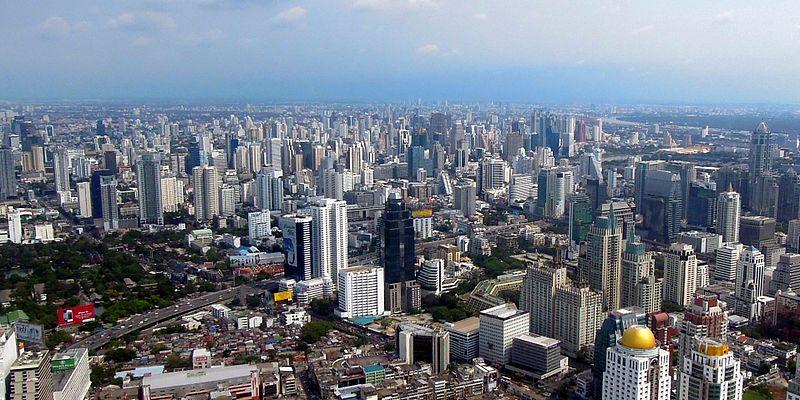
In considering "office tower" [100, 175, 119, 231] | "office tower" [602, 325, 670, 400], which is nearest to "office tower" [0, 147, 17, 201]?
"office tower" [100, 175, 119, 231]

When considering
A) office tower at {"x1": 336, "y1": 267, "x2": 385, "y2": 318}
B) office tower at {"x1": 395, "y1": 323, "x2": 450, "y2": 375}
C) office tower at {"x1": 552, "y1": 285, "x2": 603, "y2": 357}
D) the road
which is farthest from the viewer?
office tower at {"x1": 336, "y1": 267, "x2": 385, "y2": 318}

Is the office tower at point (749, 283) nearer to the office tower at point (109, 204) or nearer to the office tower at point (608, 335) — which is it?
the office tower at point (608, 335)

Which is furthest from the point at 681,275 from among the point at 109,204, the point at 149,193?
the point at 109,204

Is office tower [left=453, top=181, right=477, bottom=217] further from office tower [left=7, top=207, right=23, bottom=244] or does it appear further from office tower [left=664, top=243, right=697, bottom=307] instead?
office tower [left=7, top=207, right=23, bottom=244]

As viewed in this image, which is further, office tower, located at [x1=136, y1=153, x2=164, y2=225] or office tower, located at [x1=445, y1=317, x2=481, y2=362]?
office tower, located at [x1=136, y1=153, x2=164, y2=225]

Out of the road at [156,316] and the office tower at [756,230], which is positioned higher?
Result: the office tower at [756,230]

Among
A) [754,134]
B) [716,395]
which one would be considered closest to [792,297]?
[716,395]

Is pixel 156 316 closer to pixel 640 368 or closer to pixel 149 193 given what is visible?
pixel 640 368

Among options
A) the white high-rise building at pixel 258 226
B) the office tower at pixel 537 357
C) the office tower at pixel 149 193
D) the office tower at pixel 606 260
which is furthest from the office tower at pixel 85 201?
the office tower at pixel 537 357
